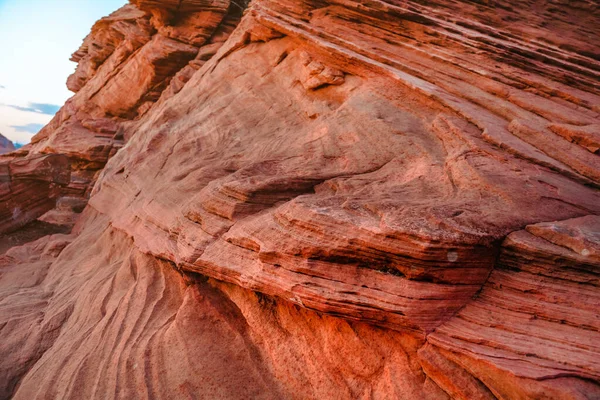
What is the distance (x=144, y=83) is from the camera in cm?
2595

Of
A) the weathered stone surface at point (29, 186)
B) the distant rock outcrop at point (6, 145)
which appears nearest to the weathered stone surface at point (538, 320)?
the weathered stone surface at point (29, 186)

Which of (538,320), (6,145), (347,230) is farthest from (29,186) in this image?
(6,145)

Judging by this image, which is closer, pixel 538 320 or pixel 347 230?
pixel 538 320

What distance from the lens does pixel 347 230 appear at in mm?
6758

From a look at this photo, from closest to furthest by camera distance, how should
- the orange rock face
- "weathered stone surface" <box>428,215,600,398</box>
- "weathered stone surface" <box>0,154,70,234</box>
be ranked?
1. "weathered stone surface" <box>428,215,600,398</box>
2. the orange rock face
3. "weathered stone surface" <box>0,154,70,234</box>

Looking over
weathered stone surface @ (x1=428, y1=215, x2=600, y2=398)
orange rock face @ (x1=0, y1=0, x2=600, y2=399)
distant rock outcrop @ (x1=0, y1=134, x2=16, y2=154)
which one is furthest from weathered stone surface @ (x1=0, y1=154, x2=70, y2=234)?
distant rock outcrop @ (x1=0, y1=134, x2=16, y2=154)

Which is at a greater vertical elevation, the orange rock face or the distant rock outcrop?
the orange rock face

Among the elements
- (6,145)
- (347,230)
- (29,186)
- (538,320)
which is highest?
(347,230)

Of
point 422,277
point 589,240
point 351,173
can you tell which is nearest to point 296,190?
point 351,173

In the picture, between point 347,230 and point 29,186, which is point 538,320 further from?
point 29,186

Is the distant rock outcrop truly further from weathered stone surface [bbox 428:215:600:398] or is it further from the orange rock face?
weathered stone surface [bbox 428:215:600:398]

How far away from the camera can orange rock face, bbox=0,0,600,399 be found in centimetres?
629

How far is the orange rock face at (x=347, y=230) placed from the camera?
20.6 ft

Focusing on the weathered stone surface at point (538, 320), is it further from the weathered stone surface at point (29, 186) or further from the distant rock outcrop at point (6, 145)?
the distant rock outcrop at point (6, 145)
